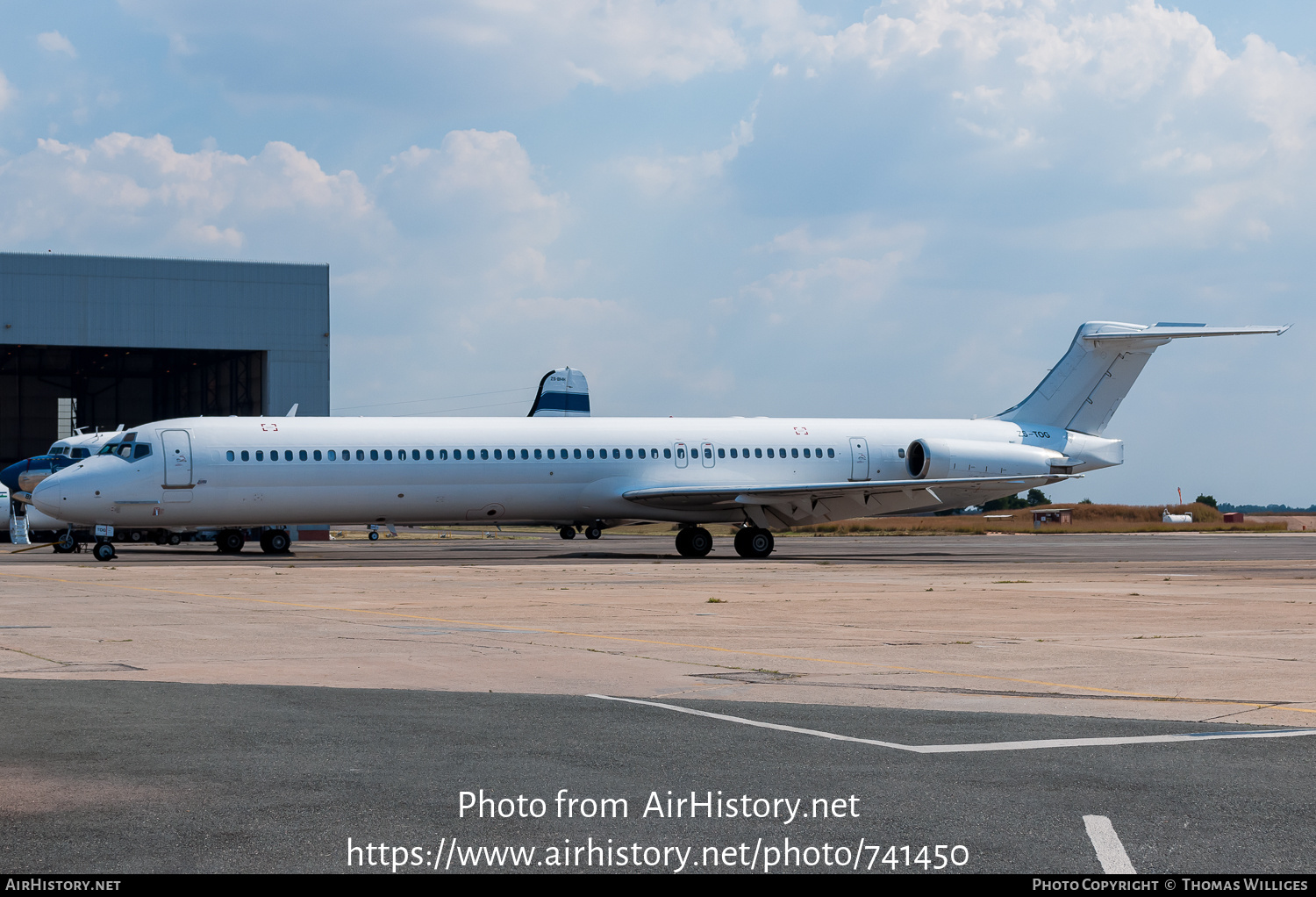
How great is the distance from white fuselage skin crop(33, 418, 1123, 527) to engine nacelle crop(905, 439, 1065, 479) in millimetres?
160

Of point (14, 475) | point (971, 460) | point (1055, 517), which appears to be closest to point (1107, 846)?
point (971, 460)

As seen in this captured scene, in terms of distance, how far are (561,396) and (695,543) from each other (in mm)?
34093

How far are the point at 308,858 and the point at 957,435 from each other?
116 feet

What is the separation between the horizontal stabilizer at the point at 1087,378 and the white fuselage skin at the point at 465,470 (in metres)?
1.96

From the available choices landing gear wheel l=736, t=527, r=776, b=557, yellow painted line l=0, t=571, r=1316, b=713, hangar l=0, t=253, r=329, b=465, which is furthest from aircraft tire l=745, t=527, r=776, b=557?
hangar l=0, t=253, r=329, b=465

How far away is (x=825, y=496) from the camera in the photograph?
3500 centimetres

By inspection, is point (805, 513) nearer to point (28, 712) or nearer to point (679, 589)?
point (679, 589)

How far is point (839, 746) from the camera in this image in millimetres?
7441

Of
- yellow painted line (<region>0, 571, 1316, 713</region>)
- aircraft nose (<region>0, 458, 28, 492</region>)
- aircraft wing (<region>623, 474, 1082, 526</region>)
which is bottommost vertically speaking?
yellow painted line (<region>0, 571, 1316, 713</region>)

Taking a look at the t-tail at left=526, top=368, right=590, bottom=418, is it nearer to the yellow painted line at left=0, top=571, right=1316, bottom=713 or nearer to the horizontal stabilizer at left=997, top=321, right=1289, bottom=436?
the horizontal stabilizer at left=997, top=321, right=1289, bottom=436

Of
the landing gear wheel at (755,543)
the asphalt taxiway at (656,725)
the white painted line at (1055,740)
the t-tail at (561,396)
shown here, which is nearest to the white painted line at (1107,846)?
the asphalt taxiway at (656,725)

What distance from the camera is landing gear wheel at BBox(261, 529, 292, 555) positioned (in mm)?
39531

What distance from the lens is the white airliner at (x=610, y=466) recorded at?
1237 inches

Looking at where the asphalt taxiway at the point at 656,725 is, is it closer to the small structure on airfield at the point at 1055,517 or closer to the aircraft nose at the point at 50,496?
the aircraft nose at the point at 50,496
